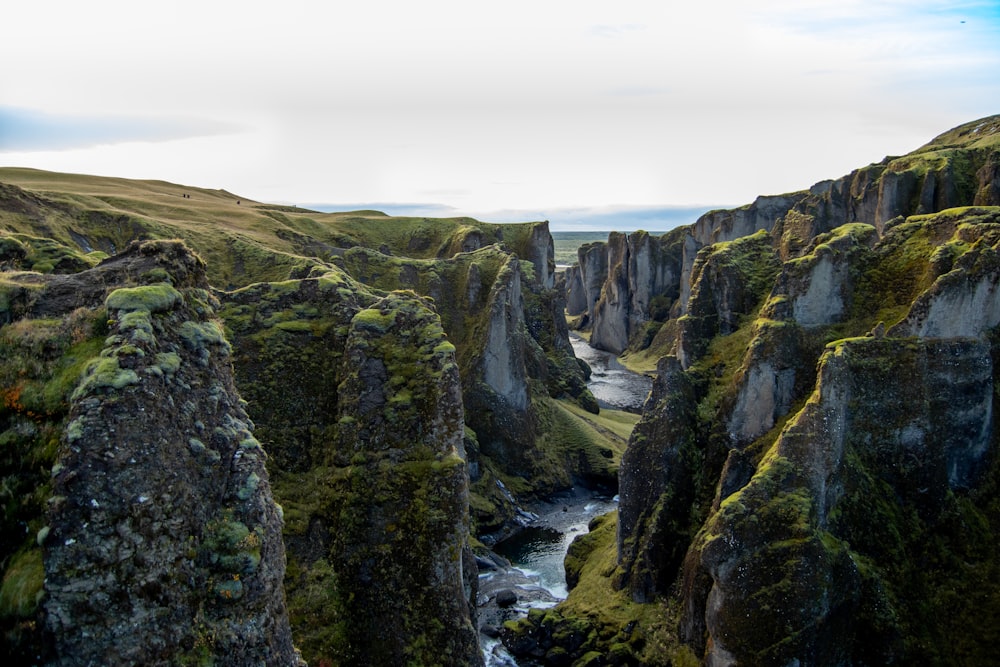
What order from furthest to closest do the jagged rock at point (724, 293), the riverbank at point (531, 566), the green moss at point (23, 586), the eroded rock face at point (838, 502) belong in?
the jagged rock at point (724, 293)
the riverbank at point (531, 566)
the eroded rock face at point (838, 502)
the green moss at point (23, 586)

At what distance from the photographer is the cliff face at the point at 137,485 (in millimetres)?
16000

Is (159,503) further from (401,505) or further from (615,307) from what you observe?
(615,307)

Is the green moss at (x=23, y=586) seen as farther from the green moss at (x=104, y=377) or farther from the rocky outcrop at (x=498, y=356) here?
the rocky outcrop at (x=498, y=356)

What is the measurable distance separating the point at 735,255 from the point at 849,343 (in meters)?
15.4

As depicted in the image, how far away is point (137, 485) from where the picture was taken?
1719cm

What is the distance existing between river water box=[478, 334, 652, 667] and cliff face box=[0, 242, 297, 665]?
2933 centimetres

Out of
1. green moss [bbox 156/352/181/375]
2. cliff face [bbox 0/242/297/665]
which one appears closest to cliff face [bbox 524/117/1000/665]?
cliff face [bbox 0/242/297/665]

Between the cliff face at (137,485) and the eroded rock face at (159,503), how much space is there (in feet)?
0.11

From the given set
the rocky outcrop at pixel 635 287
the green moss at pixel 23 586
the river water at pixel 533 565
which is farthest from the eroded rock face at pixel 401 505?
the rocky outcrop at pixel 635 287

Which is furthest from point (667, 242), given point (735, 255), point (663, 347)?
point (735, 255)

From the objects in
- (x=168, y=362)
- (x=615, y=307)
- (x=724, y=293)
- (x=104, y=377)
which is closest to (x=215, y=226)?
(x=724, y=293)

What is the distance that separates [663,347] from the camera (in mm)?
152750

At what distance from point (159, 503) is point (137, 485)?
0.75 meters

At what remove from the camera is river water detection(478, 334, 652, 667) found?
5016 cm
